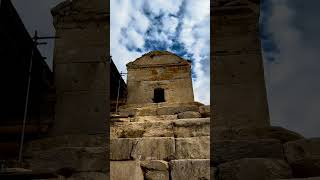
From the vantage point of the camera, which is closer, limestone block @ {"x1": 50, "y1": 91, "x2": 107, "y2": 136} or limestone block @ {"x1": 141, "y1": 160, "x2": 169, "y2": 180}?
limestone block @ {"x1": 50, "y1": 91, "x2": 107, "y2": 136}

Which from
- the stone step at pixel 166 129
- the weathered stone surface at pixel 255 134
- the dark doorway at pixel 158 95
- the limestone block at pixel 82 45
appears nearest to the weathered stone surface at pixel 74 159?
the limestone block at pixel 82 45

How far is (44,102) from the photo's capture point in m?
6.49

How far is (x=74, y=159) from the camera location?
5.75 metres

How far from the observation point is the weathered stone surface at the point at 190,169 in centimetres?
730

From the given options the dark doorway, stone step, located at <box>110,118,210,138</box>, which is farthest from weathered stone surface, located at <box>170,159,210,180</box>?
the dark doorway

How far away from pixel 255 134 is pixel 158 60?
11.1 metres

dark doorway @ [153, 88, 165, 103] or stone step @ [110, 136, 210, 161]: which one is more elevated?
dark doorway @ [153, 88, 165, 103]

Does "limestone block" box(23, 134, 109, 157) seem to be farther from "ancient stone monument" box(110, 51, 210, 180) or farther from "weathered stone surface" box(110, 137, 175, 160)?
"weathered stone surface" box(110, 137, 175, 160)

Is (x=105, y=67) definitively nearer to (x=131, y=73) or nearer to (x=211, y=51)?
(x=211, y=51)

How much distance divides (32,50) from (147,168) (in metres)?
2.69

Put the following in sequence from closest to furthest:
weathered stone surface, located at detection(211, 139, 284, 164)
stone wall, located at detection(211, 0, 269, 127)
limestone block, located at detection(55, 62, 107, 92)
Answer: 1. weathered stone surface, located at detection(211, 139, 284, 164)
2. stone wall, located at detection(211, 0, 269, 127)
3. limestone block, located at detection(55, 62, 107, 92)

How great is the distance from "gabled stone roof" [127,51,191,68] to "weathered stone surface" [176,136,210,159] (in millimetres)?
8519

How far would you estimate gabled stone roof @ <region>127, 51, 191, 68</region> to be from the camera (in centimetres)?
1645

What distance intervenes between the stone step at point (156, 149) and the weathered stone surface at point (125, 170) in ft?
0.37
